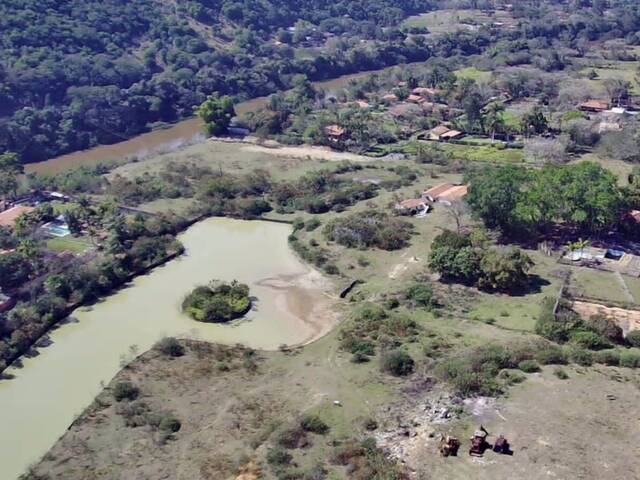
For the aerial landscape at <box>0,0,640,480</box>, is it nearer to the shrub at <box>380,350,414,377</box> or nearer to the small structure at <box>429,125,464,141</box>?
the shrub at <box>380,350,414,377</box>

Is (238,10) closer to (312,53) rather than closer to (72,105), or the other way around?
(312,53)

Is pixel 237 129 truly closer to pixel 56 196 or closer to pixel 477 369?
pixel 56 196

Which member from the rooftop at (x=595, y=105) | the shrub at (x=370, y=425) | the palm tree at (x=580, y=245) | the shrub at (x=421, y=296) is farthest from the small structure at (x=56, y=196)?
the rooftop at (x=595, y=105)

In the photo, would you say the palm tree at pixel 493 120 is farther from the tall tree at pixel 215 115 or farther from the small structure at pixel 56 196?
the small structure at pixel 56 196

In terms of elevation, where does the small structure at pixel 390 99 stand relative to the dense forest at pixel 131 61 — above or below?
below

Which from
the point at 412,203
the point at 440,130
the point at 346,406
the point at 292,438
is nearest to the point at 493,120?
the point at 440,130

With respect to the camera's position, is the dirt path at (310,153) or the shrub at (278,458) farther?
the dirt path at (310,153)
